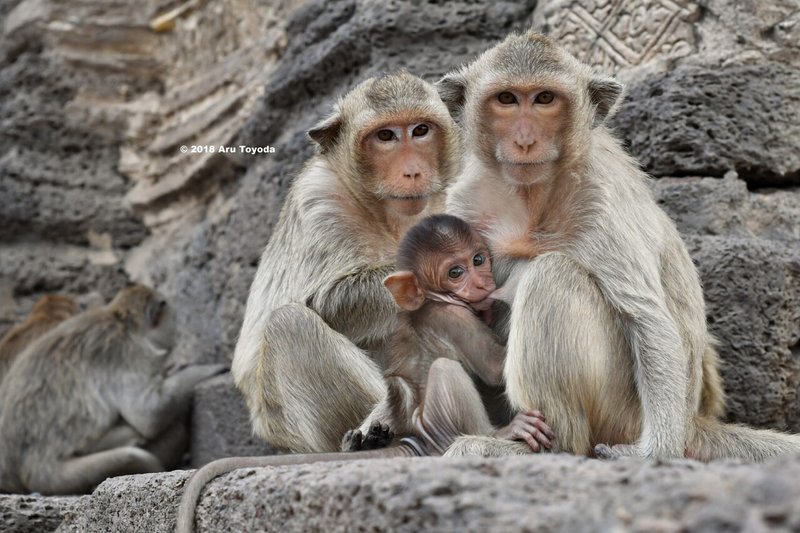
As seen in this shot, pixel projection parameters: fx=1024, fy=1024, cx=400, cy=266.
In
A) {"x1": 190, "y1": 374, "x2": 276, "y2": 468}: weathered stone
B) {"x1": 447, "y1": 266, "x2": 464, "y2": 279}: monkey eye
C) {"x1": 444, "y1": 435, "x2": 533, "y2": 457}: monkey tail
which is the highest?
{"x1": 447, "y1": 266, "x2": 464, "y2": 279}: monkey eye

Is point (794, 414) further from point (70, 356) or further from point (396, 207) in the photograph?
point (70, 356)

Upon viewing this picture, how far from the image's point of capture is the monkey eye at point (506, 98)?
3.67m

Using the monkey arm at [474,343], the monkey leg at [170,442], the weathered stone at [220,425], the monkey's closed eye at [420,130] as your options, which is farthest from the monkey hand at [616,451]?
the monkey leg at [170,442]

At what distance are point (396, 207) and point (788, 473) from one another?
9.10 feet

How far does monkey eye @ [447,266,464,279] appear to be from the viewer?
12.2 ft

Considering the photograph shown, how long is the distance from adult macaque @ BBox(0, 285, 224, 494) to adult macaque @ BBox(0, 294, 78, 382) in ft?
0.84

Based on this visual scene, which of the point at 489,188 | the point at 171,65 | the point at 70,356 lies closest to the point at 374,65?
the point at 489,188

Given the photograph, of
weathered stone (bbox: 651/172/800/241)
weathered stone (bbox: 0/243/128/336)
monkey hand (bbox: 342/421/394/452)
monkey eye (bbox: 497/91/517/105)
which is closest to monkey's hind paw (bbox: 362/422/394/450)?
monkey hand (bbox: 342/421/394/452)

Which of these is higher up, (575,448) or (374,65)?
(374,65)

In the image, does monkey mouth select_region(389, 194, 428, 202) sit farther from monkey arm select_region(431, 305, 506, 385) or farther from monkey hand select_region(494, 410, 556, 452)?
monkey hand select_region(494, 410, 556, 452)

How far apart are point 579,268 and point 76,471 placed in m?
4.76

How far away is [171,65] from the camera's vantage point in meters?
9.32

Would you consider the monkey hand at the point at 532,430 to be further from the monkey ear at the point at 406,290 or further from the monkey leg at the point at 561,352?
the monkey ear at the point at 406,290

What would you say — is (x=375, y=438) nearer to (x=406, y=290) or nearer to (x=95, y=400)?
(x=406, y=290)
